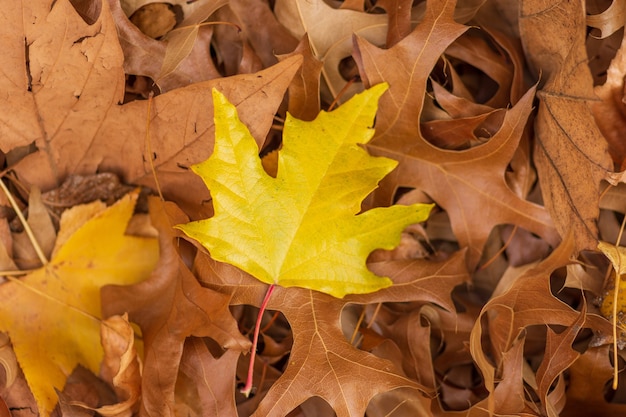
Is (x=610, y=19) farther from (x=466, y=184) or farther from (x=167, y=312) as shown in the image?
(x=167, y=312)

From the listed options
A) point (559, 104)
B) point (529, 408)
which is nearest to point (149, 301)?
point (529, 408)

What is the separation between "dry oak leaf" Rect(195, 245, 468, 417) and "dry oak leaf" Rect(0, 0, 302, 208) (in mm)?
177

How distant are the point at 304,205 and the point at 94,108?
15.2 inches

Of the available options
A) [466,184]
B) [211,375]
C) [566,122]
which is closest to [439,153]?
[466,184]

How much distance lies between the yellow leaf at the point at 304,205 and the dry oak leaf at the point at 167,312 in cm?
8

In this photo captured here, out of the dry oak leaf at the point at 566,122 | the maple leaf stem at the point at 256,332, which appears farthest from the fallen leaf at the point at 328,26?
the maple leaf stem at the point at 256,332

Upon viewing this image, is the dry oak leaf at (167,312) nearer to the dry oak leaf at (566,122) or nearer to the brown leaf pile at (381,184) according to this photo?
the brown leaf pile at (381,184)

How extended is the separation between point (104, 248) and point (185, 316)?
0.70ft

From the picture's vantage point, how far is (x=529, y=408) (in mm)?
950

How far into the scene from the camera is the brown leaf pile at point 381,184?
934mm

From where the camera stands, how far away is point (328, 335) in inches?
37.6

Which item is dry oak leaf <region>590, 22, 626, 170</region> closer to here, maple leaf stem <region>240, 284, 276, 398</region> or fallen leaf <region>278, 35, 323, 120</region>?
fallen leaf <region>278, 35, 323, 120</region>

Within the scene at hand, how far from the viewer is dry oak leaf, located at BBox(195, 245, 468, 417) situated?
94 cm

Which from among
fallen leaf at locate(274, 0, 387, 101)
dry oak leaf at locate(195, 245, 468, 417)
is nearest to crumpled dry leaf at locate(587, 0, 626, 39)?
fallen leaf at locate(274, 0, 387, 101)
